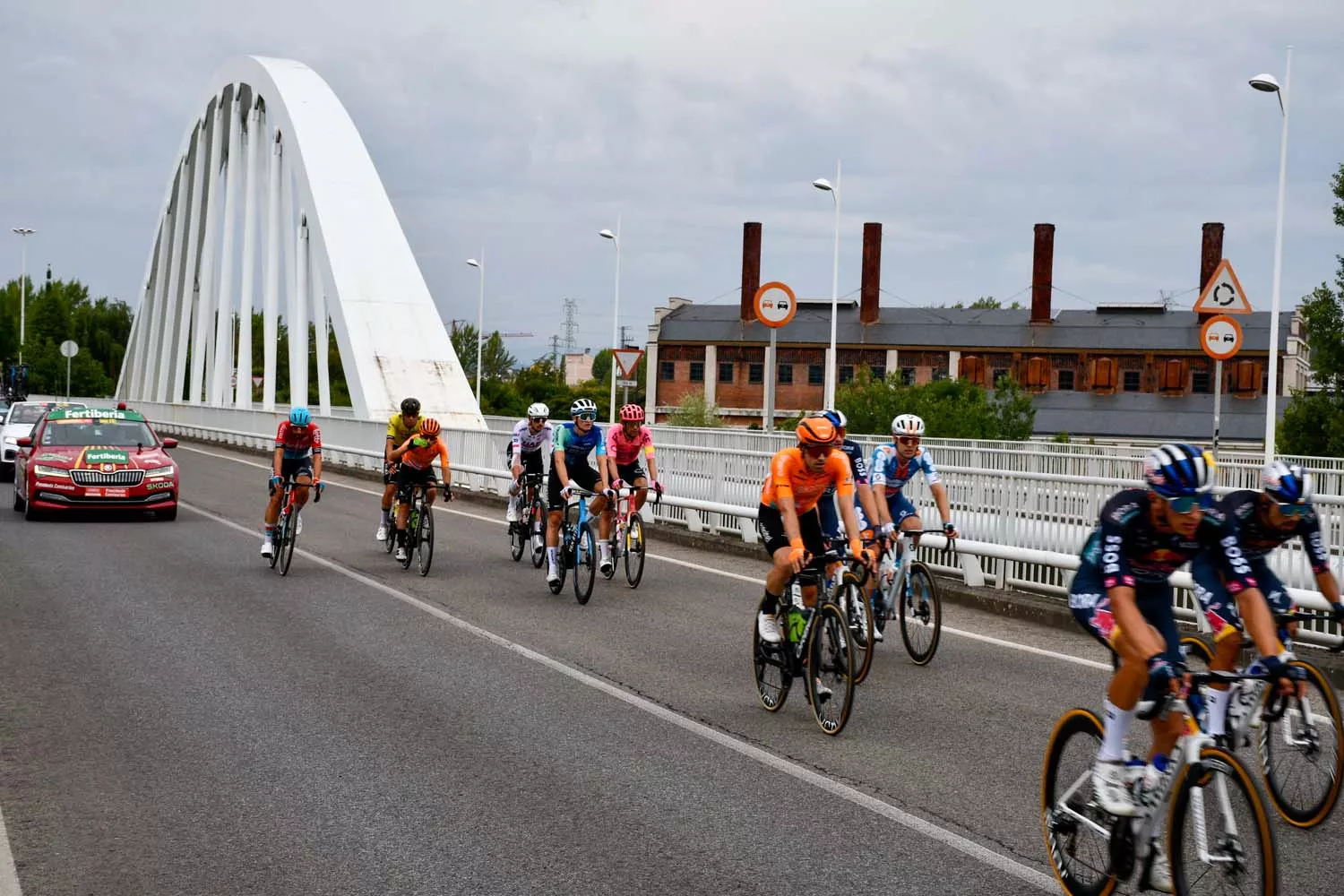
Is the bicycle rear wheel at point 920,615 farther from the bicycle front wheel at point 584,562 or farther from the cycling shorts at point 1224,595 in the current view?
the cycling shorts at point 1224,595

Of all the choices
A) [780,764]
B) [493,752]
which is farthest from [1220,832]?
[493,752]

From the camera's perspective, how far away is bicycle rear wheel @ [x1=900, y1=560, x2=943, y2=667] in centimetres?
1021

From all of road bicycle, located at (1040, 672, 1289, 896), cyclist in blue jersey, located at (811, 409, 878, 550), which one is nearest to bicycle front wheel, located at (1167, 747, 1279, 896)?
road bicycle, located at (1040, 672, 1289, 896)

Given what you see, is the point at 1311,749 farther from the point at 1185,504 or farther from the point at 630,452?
the point at 630,452

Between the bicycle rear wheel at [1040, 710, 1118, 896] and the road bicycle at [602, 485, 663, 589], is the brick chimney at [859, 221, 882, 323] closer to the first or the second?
the road bicycle at [602, 485, 663, 589]

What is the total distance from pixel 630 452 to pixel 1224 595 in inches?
336

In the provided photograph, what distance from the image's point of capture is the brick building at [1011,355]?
75.8m

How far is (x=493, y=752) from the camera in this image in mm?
7242

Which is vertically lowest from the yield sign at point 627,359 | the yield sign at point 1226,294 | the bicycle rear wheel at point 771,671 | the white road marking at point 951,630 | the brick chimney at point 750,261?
the white road marking at point 951,630

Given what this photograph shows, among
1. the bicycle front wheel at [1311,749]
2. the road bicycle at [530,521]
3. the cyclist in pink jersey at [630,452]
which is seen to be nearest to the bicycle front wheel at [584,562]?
the cyclist in pink jersey at [630,452]

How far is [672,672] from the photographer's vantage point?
31.9 ft

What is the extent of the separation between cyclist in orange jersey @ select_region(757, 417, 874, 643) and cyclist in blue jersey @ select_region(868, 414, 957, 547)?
177cm

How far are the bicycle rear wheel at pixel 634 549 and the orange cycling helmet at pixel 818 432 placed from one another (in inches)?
249

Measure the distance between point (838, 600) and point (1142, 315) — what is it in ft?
257
